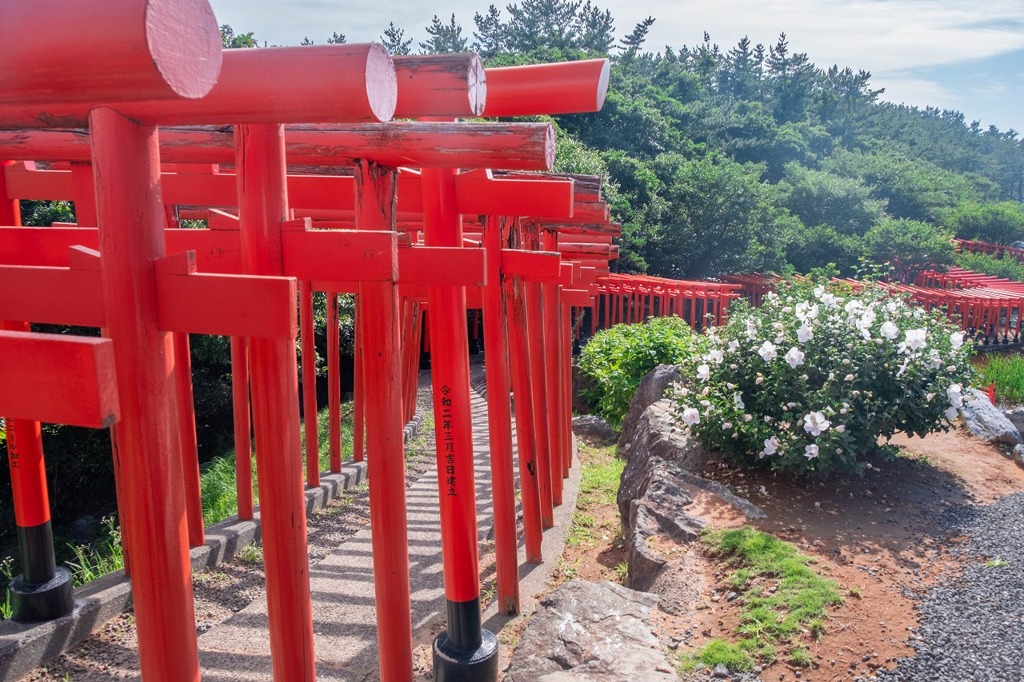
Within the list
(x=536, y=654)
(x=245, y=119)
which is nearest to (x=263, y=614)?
(x=536, y=654)

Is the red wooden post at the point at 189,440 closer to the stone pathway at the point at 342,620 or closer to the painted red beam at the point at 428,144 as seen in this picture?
the stone pathway at the point at 342,620

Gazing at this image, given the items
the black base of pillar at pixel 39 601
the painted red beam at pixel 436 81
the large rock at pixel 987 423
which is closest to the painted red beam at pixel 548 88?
the painted red beam at pixel 436 81

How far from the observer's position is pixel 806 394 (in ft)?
17.3

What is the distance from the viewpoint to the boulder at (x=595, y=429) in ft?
31.4

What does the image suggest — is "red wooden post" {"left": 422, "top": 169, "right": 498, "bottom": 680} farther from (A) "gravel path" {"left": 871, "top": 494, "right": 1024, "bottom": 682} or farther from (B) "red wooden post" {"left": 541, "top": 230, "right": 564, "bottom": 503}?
(B) "red wooden post" {"left": 541, "top": 230, "right": 564, "bottom": 503}

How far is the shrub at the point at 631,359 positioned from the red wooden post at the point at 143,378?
826 cm

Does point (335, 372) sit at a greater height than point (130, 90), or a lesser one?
lesser

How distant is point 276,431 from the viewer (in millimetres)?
2344

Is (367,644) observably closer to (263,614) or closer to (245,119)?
(263,614)

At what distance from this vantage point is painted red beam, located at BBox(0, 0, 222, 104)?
47.7 inches

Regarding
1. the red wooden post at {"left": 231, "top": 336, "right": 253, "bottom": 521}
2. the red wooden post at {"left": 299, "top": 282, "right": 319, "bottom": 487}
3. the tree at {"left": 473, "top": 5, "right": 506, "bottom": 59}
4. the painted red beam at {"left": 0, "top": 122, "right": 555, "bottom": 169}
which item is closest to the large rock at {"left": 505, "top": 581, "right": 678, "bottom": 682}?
the painted red beam at {"left": 0, "top": 122, "right": 555, "bottom": 169}

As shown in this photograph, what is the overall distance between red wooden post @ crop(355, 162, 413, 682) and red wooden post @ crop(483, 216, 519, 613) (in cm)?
121

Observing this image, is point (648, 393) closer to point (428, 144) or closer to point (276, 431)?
point (428, 144)

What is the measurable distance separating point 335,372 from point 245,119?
5.75 m
